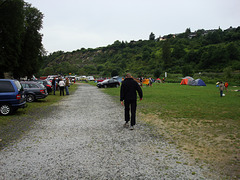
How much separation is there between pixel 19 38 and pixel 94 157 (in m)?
27.8

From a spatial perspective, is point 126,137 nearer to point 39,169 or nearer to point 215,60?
point 39,169

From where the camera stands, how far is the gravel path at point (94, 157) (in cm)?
374

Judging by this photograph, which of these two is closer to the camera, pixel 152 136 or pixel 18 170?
pixel 18 170

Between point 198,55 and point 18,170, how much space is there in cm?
9695

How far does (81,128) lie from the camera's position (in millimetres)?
7336

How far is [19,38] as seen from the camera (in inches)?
1083

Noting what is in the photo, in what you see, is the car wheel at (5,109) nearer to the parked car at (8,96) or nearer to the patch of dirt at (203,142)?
the parked car at (8,96)

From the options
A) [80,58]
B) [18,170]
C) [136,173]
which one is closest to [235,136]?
[136,173]

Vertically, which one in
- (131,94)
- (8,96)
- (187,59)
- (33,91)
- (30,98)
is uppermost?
(187,59)

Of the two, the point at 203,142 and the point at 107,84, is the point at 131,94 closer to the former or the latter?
the point at 203,142

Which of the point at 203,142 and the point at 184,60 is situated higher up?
the point at 184,60

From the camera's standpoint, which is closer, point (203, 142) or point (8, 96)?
point (203, 142)

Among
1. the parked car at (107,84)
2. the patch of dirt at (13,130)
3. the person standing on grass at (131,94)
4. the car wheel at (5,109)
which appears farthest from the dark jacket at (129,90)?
the parked car at (107,84)

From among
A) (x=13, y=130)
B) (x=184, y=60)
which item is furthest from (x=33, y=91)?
(x=184, y=60)
